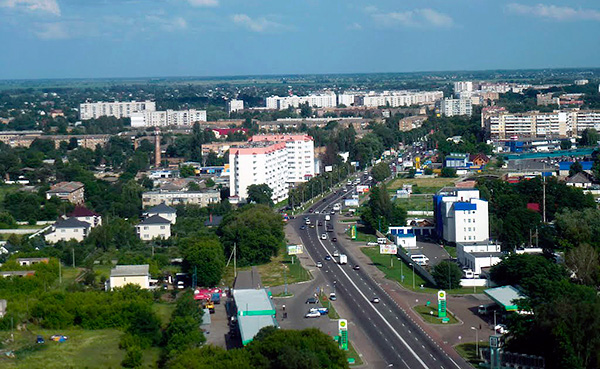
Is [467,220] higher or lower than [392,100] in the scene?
lower

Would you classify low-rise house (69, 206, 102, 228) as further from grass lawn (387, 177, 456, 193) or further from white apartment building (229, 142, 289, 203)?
grass lawn (387, 177, 456, 193)

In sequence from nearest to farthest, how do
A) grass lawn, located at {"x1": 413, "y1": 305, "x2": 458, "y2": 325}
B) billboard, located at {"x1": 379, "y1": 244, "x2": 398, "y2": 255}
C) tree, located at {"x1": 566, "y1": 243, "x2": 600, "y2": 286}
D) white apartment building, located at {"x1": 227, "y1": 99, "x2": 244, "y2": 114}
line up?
grass lawn, located at {"x1": 413, "y1": 305, "x2": 458, "y2": 325}
tree, located at {"x1": 566, "y1": 243, "x2": 600, "y2": 286}
billboard, located at {"x1": 379, "y1": 244, "x2": 398, "y2": 255}
white apartment building, located at {"x1": 227, "y1": 99, "x2": 244, "y2": 114}

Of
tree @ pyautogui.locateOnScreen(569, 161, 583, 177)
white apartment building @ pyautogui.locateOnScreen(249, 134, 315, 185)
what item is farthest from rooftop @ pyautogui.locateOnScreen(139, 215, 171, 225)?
tree @ pyautogui.locateOnScreen(569, 161, 583, 177)

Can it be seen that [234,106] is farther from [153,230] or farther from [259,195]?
[153,230]

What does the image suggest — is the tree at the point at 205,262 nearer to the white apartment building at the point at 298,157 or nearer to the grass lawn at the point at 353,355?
the grass lawn at the point at 353,355

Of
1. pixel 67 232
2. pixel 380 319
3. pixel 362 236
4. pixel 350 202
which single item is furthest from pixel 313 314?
pixel 350 202

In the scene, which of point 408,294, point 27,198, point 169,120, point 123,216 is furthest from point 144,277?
point 169,120
